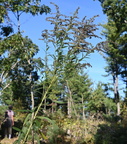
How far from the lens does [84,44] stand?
1821 mm

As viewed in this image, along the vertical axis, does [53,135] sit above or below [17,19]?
below

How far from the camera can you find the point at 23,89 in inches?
553

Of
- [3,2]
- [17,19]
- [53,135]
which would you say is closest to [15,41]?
[3,2]

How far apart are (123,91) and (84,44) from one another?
97.1 ft

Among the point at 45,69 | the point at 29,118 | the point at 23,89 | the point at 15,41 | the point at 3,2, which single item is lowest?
the point at 29,118

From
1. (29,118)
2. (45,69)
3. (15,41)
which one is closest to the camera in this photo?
(29,118)

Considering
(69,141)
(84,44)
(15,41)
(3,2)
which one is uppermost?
(3,2)

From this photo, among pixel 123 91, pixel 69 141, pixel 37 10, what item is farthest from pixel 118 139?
pixel 123 91

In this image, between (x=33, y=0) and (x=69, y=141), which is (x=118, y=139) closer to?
(x=69, y=141)

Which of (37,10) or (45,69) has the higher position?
(37,10)

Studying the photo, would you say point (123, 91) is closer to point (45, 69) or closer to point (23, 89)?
point (23, 89)

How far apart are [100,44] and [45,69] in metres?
0.51

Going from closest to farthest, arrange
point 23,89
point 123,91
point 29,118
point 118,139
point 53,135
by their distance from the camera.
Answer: point 29,118, point 118,139, point 53,135, point 23,89, point 123,91

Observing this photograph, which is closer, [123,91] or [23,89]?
[23,89]
